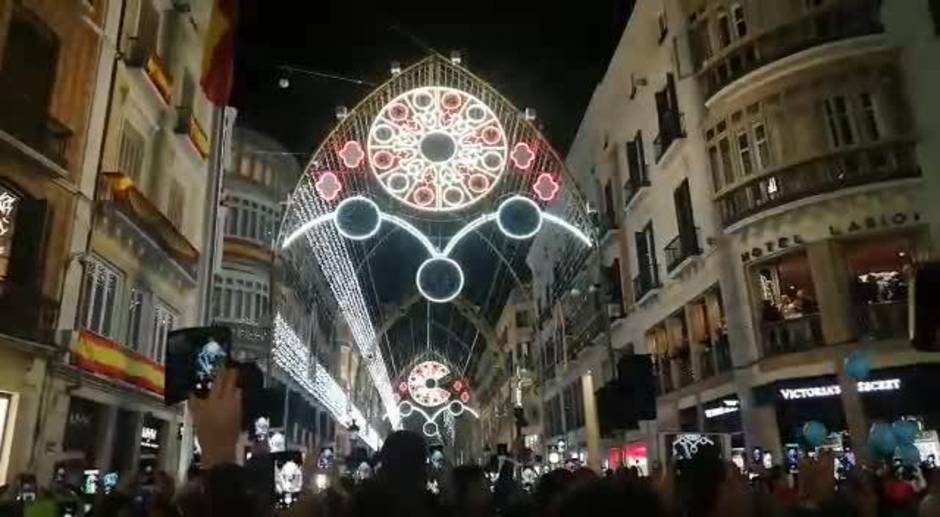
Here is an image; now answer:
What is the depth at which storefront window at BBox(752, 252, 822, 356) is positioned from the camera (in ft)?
59.2

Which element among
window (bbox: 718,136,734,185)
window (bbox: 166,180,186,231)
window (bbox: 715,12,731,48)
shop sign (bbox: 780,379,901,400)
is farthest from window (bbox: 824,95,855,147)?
window (bbox: 166,180,186,231)

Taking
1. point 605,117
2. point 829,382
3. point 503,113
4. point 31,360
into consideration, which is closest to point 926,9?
point 829,382

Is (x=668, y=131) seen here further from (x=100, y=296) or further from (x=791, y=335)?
(x=100, y=296)

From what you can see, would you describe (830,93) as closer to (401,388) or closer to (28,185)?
(28,185)

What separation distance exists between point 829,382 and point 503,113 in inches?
461

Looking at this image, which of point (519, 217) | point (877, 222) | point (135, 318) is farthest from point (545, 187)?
point (135, 318)

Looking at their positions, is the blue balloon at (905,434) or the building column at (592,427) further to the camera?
the building column at (592,427)

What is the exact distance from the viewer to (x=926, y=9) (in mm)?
16781

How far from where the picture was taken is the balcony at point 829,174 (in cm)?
1720

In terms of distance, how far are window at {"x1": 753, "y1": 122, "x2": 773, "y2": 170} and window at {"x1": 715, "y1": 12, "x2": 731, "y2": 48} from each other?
2.99 metres

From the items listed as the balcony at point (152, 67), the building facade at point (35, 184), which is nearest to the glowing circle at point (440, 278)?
the building facade at point (35, 184)

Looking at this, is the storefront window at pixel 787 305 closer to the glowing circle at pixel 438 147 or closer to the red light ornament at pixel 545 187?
the red light ornament at pixel 545 187

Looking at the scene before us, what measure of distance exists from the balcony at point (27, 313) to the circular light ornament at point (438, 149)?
8.78m

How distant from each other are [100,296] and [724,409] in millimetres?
17326
